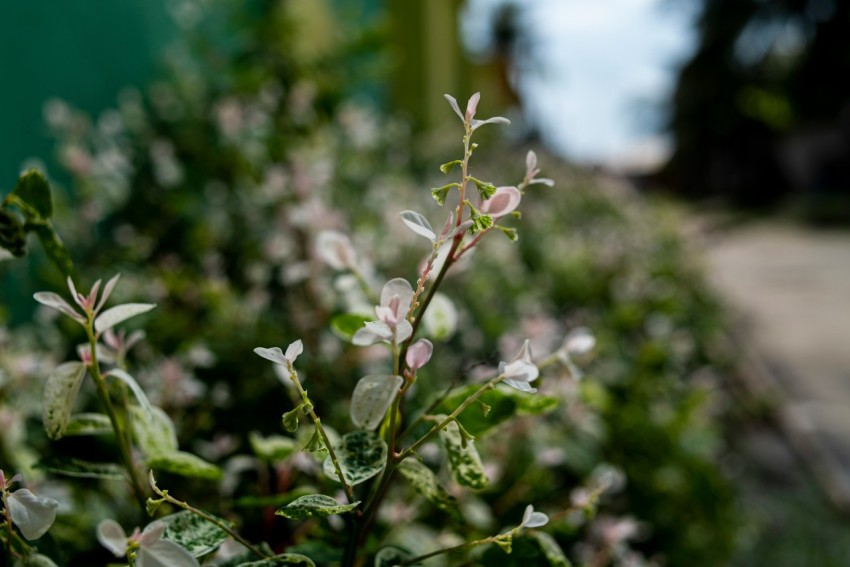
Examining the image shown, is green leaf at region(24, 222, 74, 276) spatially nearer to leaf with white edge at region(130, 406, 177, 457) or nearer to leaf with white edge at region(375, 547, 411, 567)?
leaf with white edge at region(130, 406, 177, 457)

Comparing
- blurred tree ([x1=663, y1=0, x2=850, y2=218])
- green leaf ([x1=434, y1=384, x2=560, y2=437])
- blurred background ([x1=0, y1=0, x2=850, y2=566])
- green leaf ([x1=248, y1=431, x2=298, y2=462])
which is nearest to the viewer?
green leaf ([x1=434, y1=384, x2=560, y2=437])

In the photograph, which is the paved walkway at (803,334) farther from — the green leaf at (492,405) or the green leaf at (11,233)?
the green leaf at (11,233)

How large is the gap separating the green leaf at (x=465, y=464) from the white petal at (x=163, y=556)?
0.24 meters

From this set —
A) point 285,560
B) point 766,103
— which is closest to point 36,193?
point 285,560

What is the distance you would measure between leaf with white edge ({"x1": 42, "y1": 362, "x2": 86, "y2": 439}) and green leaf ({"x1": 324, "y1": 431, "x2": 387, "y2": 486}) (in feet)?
0.75

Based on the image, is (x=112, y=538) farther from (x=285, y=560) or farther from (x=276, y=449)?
(x=276, y=449)

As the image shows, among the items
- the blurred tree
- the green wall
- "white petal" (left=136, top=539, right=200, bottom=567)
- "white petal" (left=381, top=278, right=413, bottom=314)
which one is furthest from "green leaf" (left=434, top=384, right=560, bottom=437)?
the blurred tree

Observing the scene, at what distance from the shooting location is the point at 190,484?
3.81ft

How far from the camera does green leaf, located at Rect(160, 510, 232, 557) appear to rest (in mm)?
638

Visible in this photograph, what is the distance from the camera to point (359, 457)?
66cm

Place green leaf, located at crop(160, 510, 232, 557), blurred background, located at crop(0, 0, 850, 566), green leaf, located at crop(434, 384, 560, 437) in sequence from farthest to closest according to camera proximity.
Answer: blurred background, located at crop(0, 0, 850, 566) → green leaf, located at crop(434, 384, 560, 437) → green leaf, located at crop(160, 510, 232, 557)

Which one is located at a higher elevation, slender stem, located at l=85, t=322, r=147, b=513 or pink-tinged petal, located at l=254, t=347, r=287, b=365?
pink-tinged petal, located at l=254, t=347, r=287, b=365

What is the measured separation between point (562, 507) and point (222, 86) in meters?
2.49

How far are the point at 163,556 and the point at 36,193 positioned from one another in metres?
0.35
